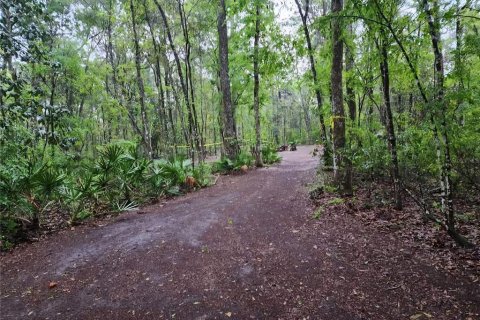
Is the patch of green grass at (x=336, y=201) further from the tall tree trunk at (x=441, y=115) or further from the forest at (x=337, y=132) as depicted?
the tall tree trunk at (x=441, y=115)

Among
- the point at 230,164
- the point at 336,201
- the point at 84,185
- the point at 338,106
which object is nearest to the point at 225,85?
the point at 230,164

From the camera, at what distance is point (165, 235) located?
5578mm

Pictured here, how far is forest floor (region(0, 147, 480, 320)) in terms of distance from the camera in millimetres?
3383

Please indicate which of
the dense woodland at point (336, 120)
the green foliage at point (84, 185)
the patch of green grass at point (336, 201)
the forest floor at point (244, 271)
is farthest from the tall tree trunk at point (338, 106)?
the green foliage at point (84, 185)

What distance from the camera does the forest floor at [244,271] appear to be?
3383 mm

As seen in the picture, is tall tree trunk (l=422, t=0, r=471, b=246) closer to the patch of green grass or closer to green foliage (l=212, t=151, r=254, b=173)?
the patch of green grass

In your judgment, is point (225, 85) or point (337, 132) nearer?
point (337, 132)

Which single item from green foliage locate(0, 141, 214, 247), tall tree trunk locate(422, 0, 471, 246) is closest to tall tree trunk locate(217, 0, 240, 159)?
green foliage locate(0, 141, 214, 247)

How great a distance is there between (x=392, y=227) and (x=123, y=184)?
668cm

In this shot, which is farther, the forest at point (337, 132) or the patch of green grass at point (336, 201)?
the patch of green grass at point (336, 201)

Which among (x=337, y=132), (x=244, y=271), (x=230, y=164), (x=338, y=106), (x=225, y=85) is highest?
(x=225, y=85)

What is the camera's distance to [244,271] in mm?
4164

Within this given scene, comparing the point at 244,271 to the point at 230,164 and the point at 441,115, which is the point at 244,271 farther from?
the point at 230,164

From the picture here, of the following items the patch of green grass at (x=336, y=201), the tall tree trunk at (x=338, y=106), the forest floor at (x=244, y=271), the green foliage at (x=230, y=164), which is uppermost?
the tall tree trunk at (x=338, y=106)
